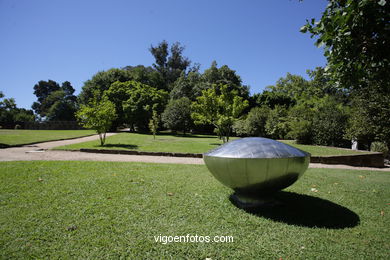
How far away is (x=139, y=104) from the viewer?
30.3 metres

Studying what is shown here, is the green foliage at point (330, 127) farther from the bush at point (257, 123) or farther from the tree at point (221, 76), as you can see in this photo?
the tree at point (221, 76)

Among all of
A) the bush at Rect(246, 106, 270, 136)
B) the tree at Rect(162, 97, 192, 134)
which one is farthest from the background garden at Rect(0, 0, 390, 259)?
the tree at Rect(162, 97, 192, 134)

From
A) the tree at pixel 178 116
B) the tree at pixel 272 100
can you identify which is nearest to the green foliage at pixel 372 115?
the tree at pixel 178 116

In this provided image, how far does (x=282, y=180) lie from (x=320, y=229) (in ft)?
2.97

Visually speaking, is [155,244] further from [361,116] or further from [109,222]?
[361,116]

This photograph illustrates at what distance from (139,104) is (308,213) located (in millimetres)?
28703

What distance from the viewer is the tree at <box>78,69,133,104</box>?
3781 centimetres

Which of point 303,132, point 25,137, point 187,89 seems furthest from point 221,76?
point 25,137

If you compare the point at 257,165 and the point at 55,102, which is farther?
the point at 55,102

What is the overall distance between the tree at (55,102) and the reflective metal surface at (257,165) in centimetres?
6248

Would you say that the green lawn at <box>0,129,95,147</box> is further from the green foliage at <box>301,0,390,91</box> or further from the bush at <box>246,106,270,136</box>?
the bush at <box>246,106,270,136</box>

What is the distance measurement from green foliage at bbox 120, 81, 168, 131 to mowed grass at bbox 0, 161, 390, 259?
2473cm

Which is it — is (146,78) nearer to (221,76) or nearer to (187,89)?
(187,89)

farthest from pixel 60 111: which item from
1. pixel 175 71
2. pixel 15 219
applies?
pixel 15 219
